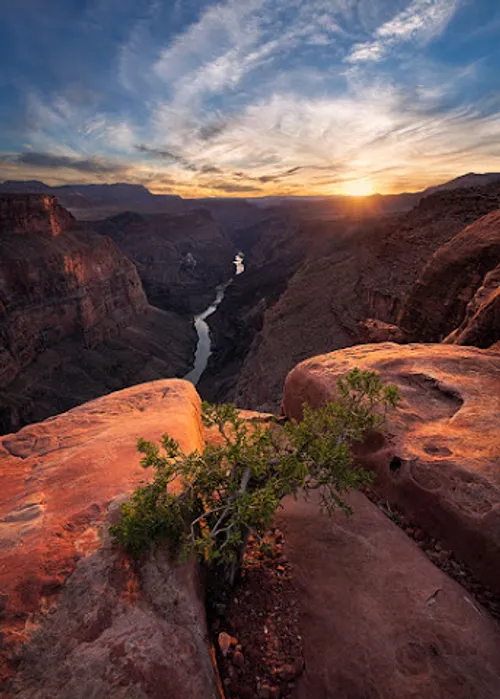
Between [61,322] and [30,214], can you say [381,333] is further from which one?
[30,214]

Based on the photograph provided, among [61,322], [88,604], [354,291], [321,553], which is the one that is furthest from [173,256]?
[88,604]

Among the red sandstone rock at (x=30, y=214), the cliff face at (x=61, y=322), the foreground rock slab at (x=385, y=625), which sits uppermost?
the red sandstone rock at (x=30, y=214)

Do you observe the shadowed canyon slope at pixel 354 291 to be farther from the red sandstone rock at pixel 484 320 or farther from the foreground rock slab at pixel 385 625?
the foreground rock slab at pixel 385 625

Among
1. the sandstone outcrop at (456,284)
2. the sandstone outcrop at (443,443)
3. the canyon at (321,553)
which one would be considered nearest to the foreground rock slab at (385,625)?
the canyon at (321,553)

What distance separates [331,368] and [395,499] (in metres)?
3.79

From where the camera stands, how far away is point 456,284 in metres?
16.5

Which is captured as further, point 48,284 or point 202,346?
point 202,346

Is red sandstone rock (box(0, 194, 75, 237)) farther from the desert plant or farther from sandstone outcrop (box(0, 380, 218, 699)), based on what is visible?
the desert plant

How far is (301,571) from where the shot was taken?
16.2 feet

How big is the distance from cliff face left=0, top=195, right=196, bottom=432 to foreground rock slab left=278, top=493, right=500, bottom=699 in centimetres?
3627

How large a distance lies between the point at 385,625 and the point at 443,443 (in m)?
3.01

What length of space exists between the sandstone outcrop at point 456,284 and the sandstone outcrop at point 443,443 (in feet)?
Answer: 16.0

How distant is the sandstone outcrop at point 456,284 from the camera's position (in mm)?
14602

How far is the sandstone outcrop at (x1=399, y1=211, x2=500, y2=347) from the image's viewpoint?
47.9 ft
